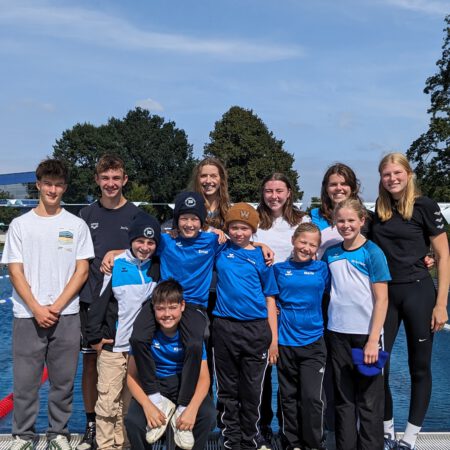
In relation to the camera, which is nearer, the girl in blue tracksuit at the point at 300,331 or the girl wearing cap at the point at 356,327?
the girl wearing cap at the point at 356,327

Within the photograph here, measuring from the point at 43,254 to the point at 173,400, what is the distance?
1244 mm

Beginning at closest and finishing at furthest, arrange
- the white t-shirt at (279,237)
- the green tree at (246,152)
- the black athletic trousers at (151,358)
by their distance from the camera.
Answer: the black athletic trousers at (151,358) < the white t-shirt at (279,237) < the green tree at (246,152)

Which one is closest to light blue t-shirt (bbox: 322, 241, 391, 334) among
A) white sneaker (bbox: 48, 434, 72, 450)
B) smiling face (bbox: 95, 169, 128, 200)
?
smiling face (bbox: 95, 169, 128, 200)

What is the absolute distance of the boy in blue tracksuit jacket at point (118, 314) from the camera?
3521 mm

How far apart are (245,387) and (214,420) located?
13.9 inches

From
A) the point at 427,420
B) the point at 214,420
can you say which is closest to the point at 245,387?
the point at 214,420

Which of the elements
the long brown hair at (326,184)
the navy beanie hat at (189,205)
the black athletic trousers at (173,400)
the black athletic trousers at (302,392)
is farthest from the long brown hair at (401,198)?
the black athletic trousers at (173,400)

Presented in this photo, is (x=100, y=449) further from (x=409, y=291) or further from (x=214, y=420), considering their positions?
(x=409, y=291)

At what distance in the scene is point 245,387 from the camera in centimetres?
356

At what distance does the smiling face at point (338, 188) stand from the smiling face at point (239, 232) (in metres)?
0.71

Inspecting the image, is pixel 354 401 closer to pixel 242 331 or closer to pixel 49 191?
pixel 242 331

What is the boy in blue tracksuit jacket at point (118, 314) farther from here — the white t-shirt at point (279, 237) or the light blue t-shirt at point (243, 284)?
the white t-shirt at point (279, 237)

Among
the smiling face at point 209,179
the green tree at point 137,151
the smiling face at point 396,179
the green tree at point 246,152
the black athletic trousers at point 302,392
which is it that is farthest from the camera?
the green tree at point 137,151

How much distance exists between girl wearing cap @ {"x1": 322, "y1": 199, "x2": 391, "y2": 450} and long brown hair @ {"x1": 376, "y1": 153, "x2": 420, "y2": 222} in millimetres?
246
